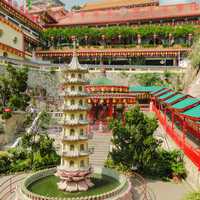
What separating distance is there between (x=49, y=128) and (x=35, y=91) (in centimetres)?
1087

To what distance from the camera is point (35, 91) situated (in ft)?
121

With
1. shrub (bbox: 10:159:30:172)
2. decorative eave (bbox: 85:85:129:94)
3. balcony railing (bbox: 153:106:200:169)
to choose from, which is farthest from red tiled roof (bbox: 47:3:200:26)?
shrub (bbox: 10:159:30:172)

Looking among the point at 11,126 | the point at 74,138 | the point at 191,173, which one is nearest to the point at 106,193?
the point at 74,138

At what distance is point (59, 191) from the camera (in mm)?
15758

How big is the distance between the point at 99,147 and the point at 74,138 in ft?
26.2

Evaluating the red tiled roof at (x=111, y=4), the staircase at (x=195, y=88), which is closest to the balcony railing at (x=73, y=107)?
the staircase at (x=195, y=88)

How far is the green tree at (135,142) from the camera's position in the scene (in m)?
19.2

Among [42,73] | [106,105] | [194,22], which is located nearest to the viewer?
[106,105]

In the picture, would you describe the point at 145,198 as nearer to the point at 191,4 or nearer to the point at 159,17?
the point at 159,17

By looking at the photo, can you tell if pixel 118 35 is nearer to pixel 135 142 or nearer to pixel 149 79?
pixel 149 79

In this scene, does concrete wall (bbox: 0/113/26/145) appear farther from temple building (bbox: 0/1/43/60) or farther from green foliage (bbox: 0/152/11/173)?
temple building (bbox: 0/1/43/60)

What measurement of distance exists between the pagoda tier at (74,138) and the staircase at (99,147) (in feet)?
16.8

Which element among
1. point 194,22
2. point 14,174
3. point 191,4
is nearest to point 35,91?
point 14,174

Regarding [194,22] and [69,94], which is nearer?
[69,94]
